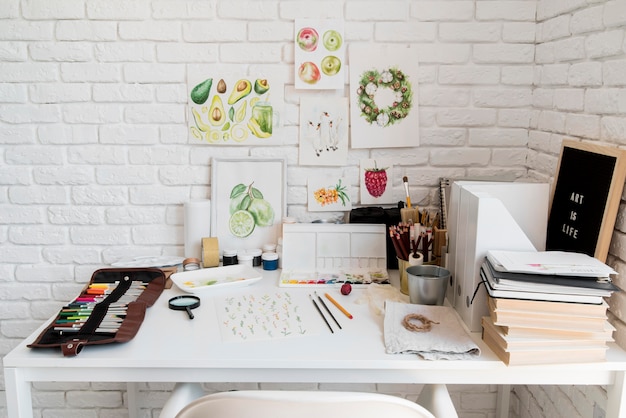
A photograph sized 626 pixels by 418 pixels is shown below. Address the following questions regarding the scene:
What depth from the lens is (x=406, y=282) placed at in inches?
73.5

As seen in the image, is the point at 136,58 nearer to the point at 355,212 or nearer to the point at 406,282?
the point at 355,212

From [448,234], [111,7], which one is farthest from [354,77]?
[111,7]

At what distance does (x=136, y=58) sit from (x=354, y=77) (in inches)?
29.1

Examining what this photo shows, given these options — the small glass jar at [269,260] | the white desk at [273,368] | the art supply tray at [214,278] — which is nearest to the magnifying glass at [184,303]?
the art supply tray at [214,278]

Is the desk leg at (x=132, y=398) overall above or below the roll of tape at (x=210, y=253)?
below

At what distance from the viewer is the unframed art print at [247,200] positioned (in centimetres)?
219

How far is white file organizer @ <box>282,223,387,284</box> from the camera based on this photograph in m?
2.10

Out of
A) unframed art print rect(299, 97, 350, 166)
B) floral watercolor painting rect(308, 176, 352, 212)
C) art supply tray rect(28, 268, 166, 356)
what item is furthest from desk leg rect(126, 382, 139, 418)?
unframed art print rect(299, 97, 350, 166)

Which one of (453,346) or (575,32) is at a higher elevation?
(575,32)

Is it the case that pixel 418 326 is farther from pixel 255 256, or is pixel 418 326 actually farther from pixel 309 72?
pixel 309 72

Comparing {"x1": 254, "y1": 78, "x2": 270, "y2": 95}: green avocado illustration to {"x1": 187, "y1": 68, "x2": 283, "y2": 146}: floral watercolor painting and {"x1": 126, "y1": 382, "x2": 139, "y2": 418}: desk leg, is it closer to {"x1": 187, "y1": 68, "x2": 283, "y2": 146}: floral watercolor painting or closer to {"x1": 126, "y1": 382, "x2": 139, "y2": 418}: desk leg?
{"x1": 187, "y1": 68, "x2": 283, "y2": 146}: floral watercolor painting

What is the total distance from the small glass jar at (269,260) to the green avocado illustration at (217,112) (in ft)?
1.58

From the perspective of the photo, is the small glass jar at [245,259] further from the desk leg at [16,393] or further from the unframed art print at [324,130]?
the desk leg at [16,393]

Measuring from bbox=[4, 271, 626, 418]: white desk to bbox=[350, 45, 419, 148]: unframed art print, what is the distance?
2.87 ft
